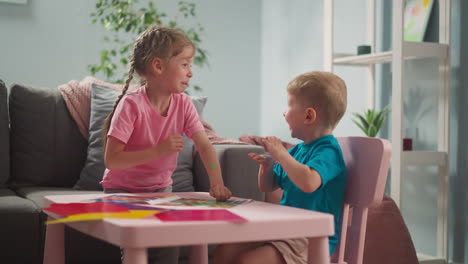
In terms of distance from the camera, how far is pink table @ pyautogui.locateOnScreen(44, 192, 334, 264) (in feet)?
2.91

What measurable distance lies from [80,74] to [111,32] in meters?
0.36

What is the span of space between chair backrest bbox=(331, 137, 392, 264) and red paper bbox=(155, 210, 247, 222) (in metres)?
0.39

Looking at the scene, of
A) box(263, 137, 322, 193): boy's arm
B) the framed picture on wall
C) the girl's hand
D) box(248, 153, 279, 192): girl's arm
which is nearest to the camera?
box(263, 137, 322, 193): boy's arm

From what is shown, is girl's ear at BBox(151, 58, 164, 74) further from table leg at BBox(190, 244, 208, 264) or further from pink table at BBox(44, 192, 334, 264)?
pink table at BBox(44, 192, 334, 264)

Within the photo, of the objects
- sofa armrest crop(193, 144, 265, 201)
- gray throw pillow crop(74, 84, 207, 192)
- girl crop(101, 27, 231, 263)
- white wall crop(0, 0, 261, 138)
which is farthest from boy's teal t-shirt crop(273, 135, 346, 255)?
white wall crop(0, 0, 261, 138)

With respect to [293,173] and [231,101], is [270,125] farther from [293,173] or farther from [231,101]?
[293,173]

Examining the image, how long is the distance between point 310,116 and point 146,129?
1.57ft

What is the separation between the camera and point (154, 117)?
1.66 metres

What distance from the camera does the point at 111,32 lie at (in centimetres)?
423

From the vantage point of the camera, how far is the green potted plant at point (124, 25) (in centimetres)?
362

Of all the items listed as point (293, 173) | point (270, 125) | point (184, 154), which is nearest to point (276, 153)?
point (293, 173)

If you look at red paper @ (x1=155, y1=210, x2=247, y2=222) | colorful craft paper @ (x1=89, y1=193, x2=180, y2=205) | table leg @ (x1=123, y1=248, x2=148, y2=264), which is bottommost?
table leg @ (x1=123, y1=248, x2=148, y2=264)

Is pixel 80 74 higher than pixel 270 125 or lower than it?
higher

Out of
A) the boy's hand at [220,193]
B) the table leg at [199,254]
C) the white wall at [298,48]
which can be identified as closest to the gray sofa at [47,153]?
the table leg at [199,254]
